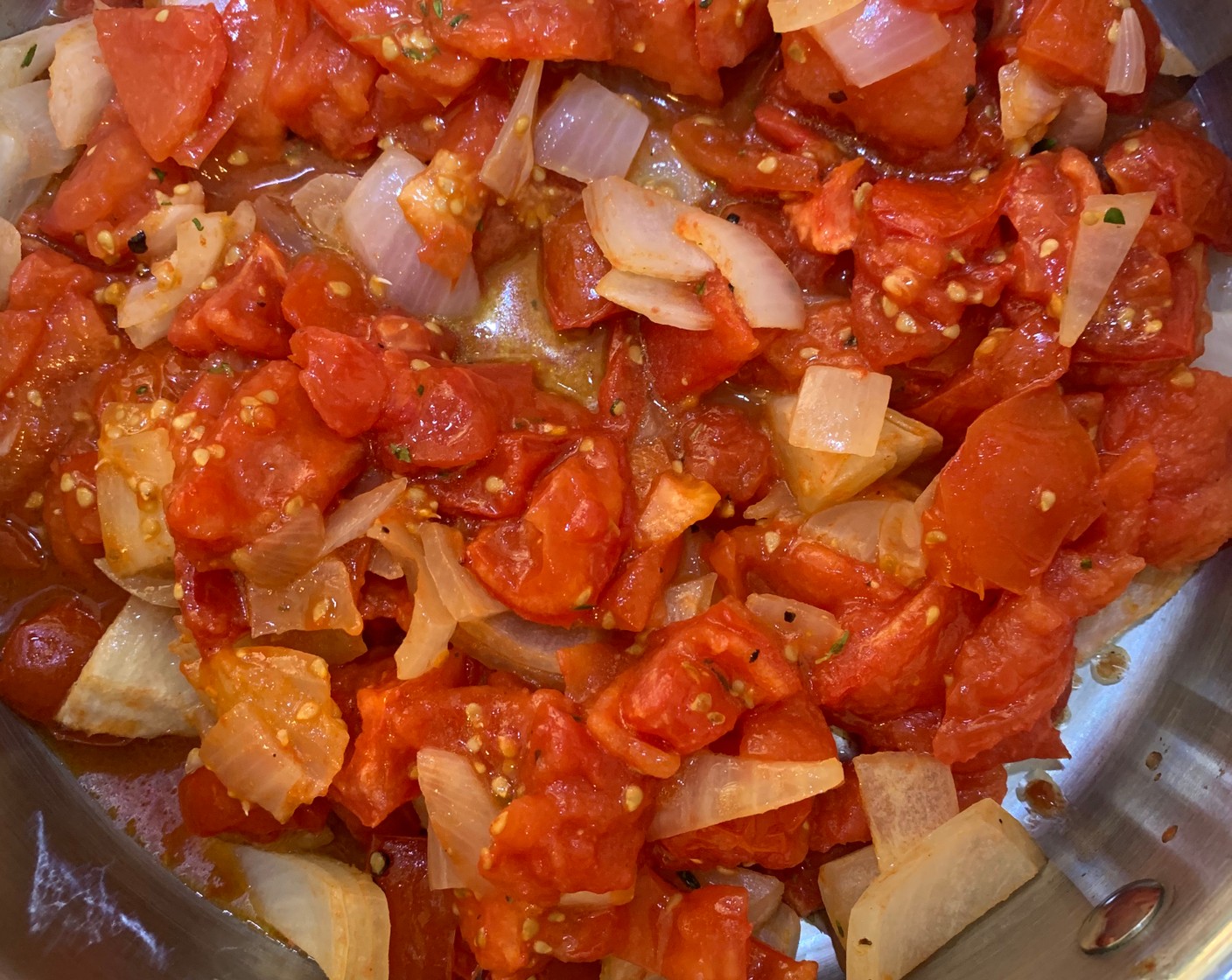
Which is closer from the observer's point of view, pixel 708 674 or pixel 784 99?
pixel 708 674

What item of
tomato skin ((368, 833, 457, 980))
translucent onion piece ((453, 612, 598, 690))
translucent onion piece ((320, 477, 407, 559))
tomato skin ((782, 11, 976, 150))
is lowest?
tomato skin ((368, 833, 457, 980))

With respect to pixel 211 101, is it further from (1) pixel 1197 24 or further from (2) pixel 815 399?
(1) pixel 1197 24

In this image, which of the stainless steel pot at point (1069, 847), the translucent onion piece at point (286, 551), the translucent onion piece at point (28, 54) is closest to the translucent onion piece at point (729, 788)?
the stainless steel pot at point (1069, 847)

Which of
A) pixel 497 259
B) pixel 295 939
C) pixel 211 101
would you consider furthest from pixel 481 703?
pixel 211 101

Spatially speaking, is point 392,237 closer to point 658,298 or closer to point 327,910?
point 658,298

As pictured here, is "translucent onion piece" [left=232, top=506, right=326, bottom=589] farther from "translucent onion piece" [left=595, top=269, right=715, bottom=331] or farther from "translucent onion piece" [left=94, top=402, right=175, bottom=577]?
"translucent onion piece" [left=595, top=269, right=715, bottom=331]

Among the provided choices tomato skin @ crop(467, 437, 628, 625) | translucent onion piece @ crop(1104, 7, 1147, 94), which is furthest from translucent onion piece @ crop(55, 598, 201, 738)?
translucent onion piece @ crop(1104, 7, 1147, 94)

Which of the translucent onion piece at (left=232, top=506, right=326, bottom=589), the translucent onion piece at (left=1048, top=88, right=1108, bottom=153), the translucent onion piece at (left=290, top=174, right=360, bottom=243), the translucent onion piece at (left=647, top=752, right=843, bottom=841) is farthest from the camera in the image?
the translucent onion piece at (left=290, top=174, right=360, bottom=243)
